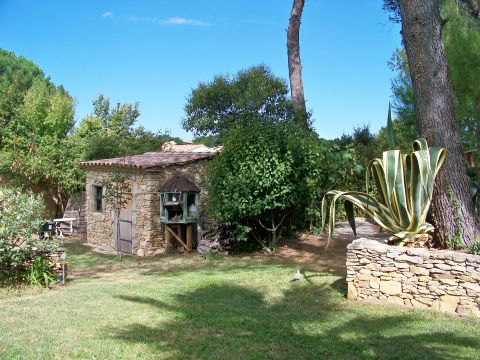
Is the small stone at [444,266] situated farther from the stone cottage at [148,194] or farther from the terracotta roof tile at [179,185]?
the stone cottage at [148,194]

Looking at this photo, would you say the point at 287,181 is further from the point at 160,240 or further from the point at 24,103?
the point at 24,103

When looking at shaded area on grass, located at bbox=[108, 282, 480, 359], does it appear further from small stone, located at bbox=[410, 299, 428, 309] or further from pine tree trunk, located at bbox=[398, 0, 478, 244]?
pine tree trunk, located at bbox=[398, 0, 478, 244]

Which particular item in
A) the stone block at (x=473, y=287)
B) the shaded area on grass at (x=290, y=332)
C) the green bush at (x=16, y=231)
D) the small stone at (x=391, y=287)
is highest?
the green bush at (x=16, y=231)

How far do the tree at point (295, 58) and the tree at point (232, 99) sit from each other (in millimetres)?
5063

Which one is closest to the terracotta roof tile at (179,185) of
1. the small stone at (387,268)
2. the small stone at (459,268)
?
the small stone at (387,268)

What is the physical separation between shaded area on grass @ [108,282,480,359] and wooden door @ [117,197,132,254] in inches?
256

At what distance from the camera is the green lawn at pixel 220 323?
189 inches

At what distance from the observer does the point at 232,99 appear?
21.8m

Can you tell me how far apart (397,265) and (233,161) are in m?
5.74

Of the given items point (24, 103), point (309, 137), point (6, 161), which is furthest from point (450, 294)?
point (24, 103)

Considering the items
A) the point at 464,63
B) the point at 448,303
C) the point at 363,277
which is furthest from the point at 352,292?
the point at 464,63

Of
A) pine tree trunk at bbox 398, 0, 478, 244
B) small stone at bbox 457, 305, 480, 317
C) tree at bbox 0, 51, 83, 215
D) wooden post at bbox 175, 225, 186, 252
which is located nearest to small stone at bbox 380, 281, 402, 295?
small stone at bbox 457, 305, 480, 317

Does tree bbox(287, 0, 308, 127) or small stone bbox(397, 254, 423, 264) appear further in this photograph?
tree bbox(287, 0, 308, 127)

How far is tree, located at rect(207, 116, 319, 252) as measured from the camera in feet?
36.0
